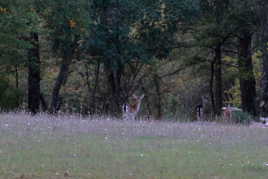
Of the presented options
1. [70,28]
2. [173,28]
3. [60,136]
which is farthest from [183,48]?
[60,136]

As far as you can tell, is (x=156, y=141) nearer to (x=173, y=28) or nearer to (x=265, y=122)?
(x=265, y=122)

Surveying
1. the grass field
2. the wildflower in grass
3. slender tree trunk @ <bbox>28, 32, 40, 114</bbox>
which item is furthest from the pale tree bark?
slender tree trunk @ <bbox>28, 32, 40, 114</bbox>

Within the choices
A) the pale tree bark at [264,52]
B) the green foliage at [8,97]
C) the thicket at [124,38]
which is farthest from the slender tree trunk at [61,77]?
the pale tree bark at [264,52]

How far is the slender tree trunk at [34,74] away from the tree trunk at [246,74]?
10.8m

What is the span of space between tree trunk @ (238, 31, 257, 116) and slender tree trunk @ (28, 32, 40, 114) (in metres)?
10.8

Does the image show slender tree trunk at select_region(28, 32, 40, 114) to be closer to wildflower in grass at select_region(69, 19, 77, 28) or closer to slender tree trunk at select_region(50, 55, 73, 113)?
slender tree trunk at select_region(50, 55, 73, 113)

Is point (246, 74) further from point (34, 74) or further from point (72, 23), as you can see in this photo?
point (34, 74)

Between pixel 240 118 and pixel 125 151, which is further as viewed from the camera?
pixel 240 118

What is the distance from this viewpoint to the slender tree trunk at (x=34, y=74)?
32366mm

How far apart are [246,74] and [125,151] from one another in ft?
64.6

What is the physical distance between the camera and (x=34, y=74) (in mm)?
33938

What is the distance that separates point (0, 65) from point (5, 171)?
74.5ft

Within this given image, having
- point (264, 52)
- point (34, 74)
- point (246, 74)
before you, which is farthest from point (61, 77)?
point (264, 52)

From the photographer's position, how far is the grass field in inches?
376
